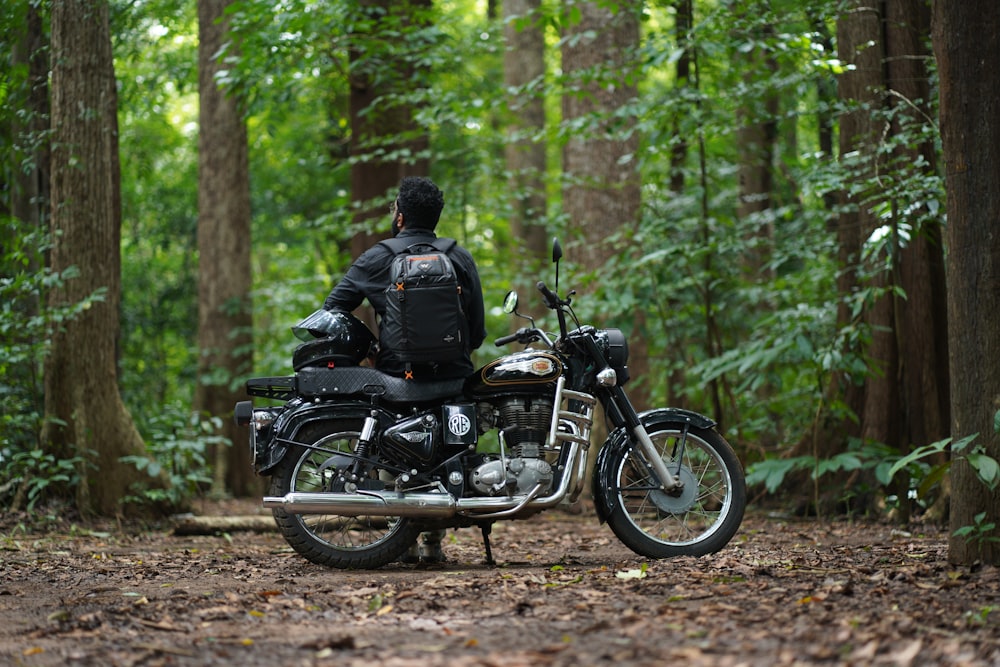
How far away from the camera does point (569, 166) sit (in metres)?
11.9

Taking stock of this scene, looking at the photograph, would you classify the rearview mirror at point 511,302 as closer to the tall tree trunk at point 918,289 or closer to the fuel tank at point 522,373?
the fuel tank at point 522,373

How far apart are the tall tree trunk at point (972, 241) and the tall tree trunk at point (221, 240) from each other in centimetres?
976

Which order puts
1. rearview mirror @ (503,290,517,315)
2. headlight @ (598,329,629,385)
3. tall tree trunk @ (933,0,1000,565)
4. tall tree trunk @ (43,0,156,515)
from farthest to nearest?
tall tree trunk @ (43,0,156,515) → headlight @ (598,329,629,385) → rearview mirror @ (503,290,517,315) → tall tree trunk @ (933,0,1000,565)

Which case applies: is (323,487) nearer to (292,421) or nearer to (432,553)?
(292,421)

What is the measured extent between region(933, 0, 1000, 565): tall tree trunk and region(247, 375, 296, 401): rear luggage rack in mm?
3467

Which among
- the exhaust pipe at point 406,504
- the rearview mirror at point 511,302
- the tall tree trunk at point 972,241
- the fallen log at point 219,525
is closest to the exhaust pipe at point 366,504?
the exhaust pipe at point 406,504

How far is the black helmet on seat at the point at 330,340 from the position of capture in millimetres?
5914

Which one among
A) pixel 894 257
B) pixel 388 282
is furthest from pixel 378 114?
pixel 894 257

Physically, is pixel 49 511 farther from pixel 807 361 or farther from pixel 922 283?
pixel 922 283

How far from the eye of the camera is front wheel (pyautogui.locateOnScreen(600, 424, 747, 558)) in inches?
232

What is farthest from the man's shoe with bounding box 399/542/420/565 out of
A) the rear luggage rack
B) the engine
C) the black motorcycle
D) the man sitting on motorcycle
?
the rear luggage rack

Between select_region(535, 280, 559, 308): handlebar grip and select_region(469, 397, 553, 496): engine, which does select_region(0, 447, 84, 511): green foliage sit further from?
select_region(535, 280, 559, 308): handlebar grip

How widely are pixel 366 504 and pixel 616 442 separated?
1434 mm

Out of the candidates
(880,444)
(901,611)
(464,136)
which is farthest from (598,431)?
(901,611)
